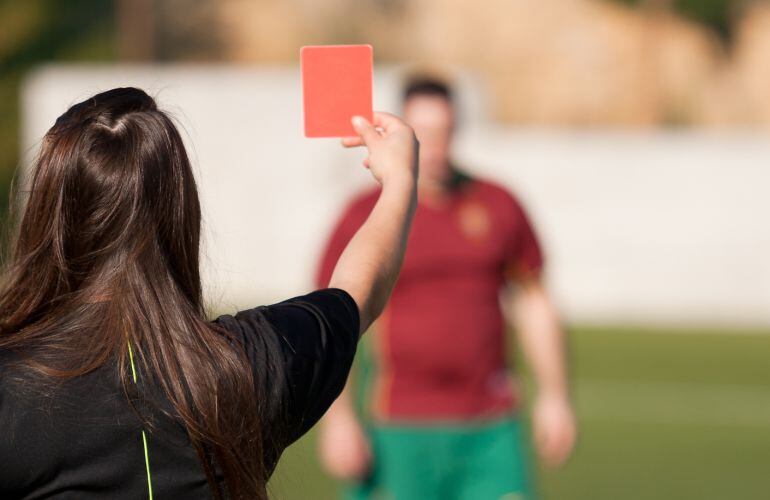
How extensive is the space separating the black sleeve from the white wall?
45.0ft

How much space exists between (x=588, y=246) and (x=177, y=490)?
581 inches

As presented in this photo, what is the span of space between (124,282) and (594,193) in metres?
14.8

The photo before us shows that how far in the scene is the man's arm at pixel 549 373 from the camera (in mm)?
4926

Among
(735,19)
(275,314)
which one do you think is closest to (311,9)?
(735,19)

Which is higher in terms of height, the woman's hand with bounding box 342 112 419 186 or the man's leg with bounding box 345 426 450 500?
the woman's hand with bounding box 342 112 419 186

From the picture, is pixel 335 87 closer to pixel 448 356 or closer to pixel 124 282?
pixel 124 282

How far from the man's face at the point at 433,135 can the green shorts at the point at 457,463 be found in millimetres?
963

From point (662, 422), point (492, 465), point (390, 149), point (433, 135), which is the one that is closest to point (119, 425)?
point (390, 149)

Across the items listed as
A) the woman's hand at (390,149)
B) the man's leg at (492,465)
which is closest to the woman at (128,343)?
the woman's hand at (390,149)

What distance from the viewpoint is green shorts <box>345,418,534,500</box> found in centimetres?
471

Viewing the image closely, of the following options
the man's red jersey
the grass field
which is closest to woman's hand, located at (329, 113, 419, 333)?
the man's red jersey

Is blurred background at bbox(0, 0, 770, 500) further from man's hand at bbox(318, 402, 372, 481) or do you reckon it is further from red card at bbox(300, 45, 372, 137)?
red card at bbox(300, 45, 372, 137)

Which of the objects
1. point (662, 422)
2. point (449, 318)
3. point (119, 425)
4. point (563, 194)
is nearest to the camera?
point (119, 425)

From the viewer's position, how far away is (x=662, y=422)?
10094mm
